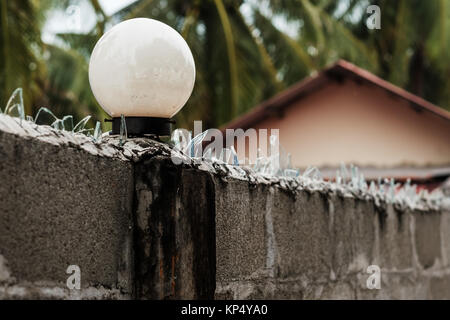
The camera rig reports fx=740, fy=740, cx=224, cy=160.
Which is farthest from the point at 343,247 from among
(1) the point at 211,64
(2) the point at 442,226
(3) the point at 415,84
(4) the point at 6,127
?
(3) the point at 415,84

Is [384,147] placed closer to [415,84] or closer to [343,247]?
[343,247]

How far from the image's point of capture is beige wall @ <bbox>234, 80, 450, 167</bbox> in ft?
26.0

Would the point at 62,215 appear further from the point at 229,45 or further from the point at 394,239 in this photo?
the point at 229,45

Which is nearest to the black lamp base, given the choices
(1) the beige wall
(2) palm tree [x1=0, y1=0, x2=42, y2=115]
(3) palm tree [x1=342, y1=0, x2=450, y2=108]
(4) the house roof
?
(1) the beige wall

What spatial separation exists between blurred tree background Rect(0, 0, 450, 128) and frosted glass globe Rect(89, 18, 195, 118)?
628 centimetres

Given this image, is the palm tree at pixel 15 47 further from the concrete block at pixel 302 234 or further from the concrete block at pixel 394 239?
the concrete block at pixel 302 234

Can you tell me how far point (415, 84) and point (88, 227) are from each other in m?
18.3

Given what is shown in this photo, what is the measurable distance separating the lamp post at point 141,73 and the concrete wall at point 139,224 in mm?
86

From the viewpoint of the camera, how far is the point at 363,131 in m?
8.07

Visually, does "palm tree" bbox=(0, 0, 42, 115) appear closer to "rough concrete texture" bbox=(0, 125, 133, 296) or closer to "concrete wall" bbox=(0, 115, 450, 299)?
"concrete wall" bbox=(0, 115, 450, 299)

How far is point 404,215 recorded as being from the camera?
4.05 meters

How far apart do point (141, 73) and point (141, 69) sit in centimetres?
1

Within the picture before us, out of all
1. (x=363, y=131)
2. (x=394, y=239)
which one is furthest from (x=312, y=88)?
(x=394, y=239)
